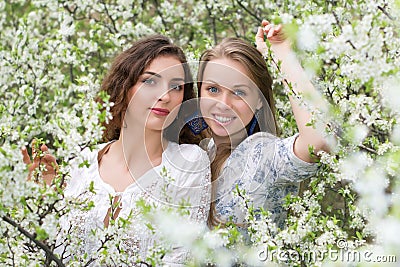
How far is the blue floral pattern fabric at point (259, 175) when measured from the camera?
9.29 ft

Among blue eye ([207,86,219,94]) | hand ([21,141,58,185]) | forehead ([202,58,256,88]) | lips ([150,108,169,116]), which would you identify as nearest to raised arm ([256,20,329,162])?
forehead ([202,58,256,88])

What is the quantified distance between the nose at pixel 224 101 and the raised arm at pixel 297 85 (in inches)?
12.1

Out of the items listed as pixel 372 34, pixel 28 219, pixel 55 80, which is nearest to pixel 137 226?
pixel 28 219

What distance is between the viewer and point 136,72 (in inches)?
119

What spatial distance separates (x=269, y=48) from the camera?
2664mm

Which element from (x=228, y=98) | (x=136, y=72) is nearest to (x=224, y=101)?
(x=228, y=98)

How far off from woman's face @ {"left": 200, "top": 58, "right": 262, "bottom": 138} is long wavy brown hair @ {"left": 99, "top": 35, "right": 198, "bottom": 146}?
7.0 inches

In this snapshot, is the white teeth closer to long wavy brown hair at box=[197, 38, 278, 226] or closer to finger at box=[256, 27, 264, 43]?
long wavy brown hair at box=[197, 38, 278, 226]

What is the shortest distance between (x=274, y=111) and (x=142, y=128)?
0.70 meters

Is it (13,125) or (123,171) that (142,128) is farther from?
(13,125)

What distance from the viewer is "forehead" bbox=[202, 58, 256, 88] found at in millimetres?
2965

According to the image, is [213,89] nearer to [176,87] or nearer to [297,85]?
[176,87]

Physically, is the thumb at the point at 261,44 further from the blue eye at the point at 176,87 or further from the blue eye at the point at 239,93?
the blue eye at the point at 176,87

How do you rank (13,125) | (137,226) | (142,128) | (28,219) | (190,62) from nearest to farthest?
(28,219)
(137,226)
(142,128)
(190,62)
(13,125)
